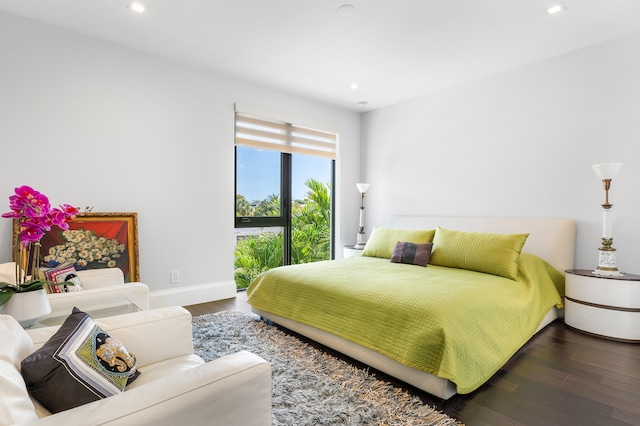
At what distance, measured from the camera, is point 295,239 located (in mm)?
4652

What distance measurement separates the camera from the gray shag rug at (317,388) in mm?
1634

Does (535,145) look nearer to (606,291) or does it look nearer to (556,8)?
(556,8)

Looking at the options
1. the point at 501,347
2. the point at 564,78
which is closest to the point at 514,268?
the point at 501,347

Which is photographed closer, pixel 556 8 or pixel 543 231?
pixel 556 8

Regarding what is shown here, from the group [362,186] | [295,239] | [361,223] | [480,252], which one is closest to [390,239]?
[480,252]

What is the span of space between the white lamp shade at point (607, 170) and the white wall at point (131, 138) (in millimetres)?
3293

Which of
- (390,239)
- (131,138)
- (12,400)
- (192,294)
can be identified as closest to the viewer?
(12,400)

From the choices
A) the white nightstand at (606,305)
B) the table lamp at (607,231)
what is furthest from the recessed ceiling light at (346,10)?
the white nightstand at (606,305)

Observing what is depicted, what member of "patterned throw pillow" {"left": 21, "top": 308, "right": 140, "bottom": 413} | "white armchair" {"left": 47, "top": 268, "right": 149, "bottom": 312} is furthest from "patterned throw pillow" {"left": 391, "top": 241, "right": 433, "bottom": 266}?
"patterned throw pillow" {"left": 21, "top": 308, "right": 140, "bottom": 413}

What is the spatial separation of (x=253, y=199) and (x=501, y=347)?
309cm

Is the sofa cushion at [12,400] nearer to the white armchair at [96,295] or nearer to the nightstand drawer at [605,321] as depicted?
the white armchair at [96,295]

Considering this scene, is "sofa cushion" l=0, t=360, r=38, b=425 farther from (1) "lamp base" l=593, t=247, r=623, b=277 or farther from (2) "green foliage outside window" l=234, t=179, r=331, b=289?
(1) "lamp base" l=593, t=247, r=623, b=277

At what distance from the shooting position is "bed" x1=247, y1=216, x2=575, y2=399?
5.94 feet

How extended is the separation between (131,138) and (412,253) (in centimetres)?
294
